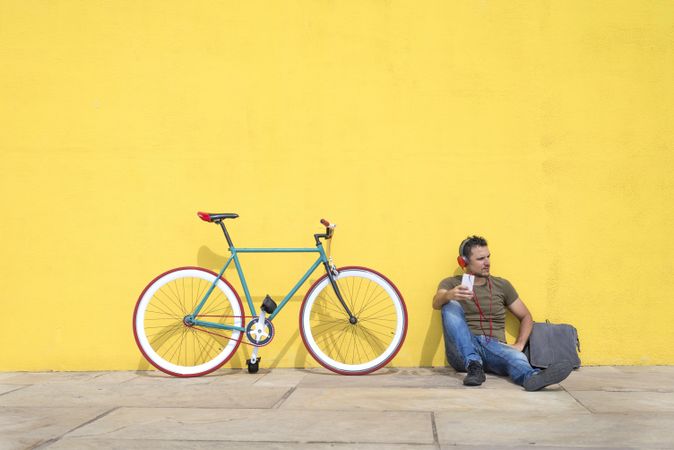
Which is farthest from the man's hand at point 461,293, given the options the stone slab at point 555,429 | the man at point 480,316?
the stone slab at point 555,429

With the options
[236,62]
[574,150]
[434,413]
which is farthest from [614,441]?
[236,62]

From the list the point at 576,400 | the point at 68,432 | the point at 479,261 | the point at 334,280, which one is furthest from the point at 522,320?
the point at 68,432

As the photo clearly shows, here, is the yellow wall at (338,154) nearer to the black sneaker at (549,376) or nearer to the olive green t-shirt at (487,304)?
the olive green t-shirt at (487,304)

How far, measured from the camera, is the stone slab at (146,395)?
4176 mm

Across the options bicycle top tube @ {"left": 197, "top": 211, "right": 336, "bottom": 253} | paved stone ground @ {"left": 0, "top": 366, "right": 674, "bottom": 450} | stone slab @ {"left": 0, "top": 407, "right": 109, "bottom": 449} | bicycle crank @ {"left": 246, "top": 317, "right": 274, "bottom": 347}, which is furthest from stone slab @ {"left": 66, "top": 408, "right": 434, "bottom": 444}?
bicycle top tube @ {"left": 197, "top": 211, "right": 336, "bottom": 253}

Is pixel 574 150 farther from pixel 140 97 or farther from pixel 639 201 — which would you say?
pixel 140 97

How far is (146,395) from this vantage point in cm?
447

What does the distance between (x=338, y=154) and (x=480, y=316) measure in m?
1.58

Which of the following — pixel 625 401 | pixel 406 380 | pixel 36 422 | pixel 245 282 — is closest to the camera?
pixel 36 422

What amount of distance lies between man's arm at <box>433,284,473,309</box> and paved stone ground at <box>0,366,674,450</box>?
51cm

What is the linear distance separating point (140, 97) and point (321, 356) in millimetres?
2404

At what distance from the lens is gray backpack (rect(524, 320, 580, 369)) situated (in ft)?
16.7

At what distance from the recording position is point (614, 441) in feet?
10.3

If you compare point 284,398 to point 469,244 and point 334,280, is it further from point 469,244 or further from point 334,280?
point 469,244
